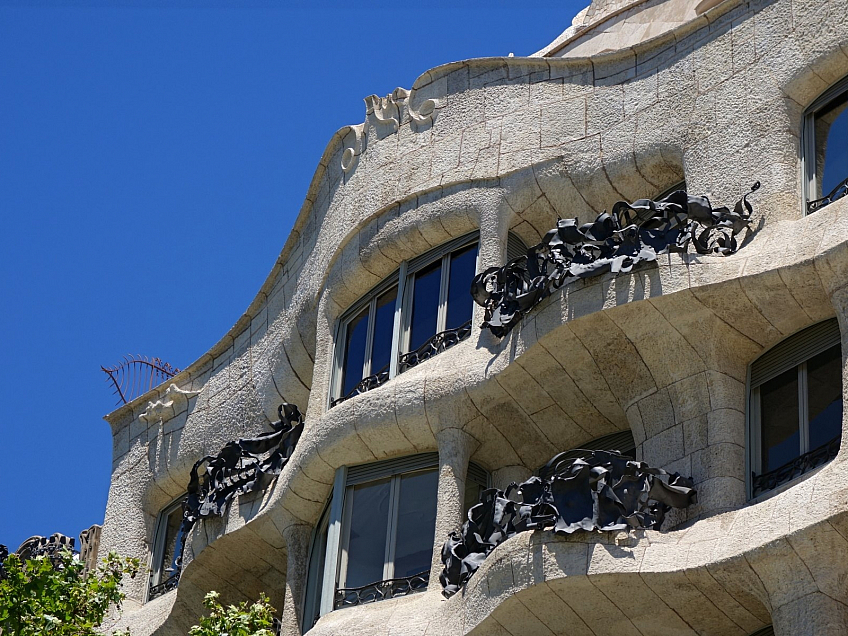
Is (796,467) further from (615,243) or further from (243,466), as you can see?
(243,466)

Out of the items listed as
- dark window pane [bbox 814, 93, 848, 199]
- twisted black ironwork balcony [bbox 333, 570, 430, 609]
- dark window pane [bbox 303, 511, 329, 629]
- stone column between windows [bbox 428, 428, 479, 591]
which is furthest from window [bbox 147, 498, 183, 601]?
dark window pane [bbox 814, 93, 848, 199]

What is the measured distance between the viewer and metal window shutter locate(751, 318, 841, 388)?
18.7 meters

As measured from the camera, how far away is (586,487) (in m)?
18.0

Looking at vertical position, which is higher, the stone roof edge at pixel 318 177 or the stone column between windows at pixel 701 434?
the stone roof edge at pixel 318 177

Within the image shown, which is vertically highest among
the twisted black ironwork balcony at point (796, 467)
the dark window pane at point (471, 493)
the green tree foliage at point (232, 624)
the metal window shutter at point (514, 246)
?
the metal window shutter at point (514, 246)

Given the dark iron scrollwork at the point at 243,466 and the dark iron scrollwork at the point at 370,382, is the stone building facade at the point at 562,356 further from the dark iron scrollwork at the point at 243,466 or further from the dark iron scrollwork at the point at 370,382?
the dark iron scrollwork at the point at 243,466

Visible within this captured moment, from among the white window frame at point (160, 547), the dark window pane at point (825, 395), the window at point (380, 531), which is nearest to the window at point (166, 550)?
the white window frame at point (160, 547)

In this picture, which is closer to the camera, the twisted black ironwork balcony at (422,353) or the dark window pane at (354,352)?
the twisted black ironwork balcony at (422,353)

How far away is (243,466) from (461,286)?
4416 millimetres

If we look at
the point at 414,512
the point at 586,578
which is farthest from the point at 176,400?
the point at 586,578

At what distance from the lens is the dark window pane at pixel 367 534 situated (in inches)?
839

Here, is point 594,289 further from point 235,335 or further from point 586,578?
point 235,335

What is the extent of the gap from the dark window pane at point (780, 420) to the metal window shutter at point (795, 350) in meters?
0.09

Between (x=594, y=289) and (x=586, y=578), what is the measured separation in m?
3.56
